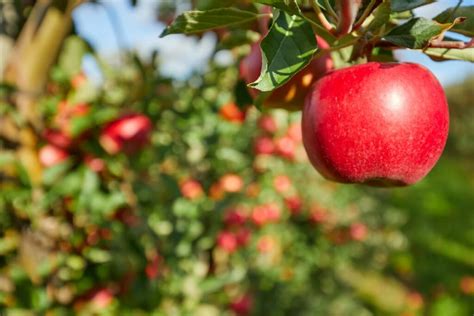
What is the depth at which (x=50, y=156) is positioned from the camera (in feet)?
4.35

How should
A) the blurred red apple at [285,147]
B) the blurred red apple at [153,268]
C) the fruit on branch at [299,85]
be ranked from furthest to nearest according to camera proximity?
the blurred red apple at [285,147] → the blurred red apple at [153,268] → the fruit on branch at [299,85]

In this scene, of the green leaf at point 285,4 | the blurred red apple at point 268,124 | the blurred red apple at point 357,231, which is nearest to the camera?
the green leaf at point 285,4

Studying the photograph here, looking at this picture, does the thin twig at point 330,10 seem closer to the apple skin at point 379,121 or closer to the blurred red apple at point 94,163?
the apple skin at point 379,121

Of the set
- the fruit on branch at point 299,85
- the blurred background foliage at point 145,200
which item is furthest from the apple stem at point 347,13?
the blurred background foliage at point 145,200

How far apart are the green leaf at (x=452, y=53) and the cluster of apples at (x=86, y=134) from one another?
2.91 ft

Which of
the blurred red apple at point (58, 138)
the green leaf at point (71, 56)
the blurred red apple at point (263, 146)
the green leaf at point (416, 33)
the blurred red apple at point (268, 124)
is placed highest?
the green leaf at point (416, 33)

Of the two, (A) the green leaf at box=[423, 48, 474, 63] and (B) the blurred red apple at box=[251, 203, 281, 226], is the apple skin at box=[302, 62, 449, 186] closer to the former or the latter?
(A) the green leaf at box=[423, 48, 474, 63]

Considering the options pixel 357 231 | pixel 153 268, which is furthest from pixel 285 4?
pixel 357 231

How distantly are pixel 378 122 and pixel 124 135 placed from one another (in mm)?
886

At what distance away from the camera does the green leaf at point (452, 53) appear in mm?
625

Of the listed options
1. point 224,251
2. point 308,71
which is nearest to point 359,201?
point 224,251

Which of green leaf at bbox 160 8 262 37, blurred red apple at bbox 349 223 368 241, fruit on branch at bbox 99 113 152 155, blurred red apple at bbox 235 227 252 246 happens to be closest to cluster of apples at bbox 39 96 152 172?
fruit on branch at bbox 99 113 152 155

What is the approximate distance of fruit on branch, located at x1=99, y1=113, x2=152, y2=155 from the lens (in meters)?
1.39

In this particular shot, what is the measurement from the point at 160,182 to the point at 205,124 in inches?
9.9
